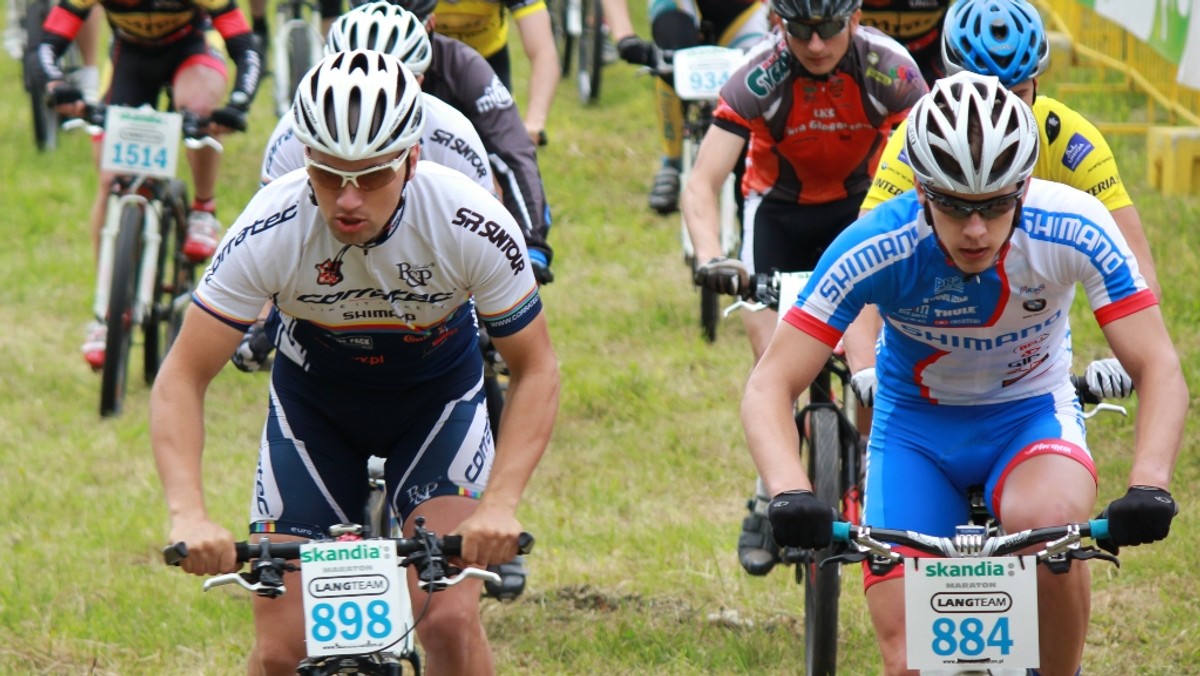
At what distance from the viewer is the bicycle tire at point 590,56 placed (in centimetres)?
1471

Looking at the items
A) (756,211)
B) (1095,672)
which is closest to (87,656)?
(756,211)

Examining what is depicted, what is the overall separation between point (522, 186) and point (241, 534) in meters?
1.92

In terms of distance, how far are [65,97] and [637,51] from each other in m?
3.27

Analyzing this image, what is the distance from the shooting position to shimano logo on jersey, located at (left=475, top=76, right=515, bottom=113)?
675cm

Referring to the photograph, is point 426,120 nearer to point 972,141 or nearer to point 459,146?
point 459,146

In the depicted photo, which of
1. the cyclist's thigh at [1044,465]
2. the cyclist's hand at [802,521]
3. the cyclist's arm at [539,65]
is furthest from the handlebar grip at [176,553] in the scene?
the cyclist's arm at [539,65]

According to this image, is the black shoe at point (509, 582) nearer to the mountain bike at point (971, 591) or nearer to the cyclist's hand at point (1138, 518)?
the mountain bike at point (971, 591)

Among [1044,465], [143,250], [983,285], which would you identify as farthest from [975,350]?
[143,250]

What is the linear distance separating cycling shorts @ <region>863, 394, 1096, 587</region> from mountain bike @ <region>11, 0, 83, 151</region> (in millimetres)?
8919

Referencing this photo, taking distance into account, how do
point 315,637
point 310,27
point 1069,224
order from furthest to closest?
point 310,27 → point 1069,224 → point 315,637

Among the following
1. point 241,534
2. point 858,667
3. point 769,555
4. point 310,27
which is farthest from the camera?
point 310,27

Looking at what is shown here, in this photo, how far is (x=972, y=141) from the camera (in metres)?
3.88

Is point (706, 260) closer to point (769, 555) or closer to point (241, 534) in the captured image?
point (769, 555)

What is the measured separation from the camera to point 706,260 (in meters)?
5.77
